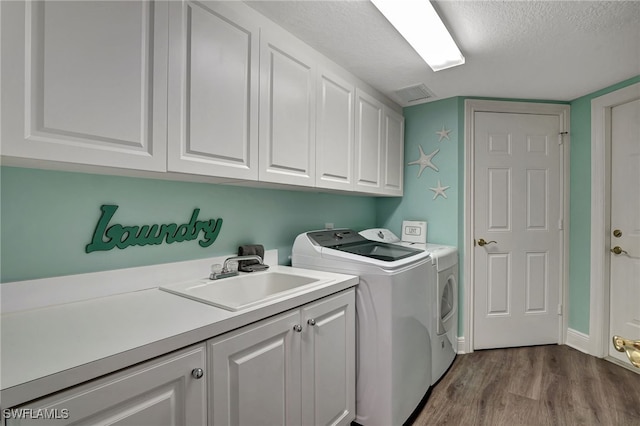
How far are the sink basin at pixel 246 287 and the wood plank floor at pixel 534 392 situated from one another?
45.3 inches

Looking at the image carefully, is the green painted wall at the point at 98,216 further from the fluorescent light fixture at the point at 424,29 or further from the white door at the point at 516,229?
the white door at the point at 516,229

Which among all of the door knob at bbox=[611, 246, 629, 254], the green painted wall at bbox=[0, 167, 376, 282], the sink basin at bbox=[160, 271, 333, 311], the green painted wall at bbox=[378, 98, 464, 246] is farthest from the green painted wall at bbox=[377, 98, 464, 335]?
the sink basin at bbox=[160, 271, 333, 311]

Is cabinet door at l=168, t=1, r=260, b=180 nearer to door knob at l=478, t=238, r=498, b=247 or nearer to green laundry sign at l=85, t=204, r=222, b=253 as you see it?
green laundry sign at l=85, t=204, r=222, b=253

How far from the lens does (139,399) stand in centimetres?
80

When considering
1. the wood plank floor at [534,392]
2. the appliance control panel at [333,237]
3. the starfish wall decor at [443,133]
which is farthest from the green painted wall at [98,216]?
the starfish wall decor at [443,133]

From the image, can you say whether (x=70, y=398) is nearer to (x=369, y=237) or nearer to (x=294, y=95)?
(x=294, y=95)

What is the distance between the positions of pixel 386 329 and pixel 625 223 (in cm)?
233

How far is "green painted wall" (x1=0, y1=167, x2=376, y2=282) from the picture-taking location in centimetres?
105

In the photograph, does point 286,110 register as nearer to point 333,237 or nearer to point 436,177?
point 333,237

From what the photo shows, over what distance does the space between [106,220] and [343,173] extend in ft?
4.57

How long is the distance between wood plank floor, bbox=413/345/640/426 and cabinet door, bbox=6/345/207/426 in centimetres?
151

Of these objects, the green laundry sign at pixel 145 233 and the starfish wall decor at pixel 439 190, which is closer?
the green laundry sign at pixel 145 233

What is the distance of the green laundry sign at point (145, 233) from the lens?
124cm

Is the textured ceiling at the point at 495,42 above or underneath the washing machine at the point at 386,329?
above
